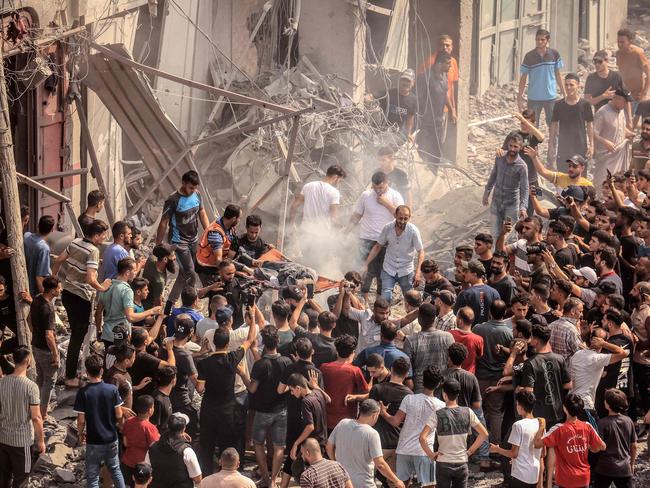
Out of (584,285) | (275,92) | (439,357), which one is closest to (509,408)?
(439,357)

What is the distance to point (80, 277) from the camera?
1267 centimetres

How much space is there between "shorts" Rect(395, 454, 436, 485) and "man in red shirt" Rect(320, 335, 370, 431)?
2.10ft

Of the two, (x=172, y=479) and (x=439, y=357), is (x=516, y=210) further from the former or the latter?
(x=172, y=479)

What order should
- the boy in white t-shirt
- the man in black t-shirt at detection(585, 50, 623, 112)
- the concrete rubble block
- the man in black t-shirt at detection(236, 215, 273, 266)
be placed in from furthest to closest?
the man in black t-shirt at detection(585, 50, 623, 112), the man in black t-shirt at detection(236, 215, 273, 266), the concrete rubble block, the boy in white t-shirt

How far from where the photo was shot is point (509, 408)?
11.7 meters

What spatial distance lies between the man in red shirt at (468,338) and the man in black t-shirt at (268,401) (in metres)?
1.50

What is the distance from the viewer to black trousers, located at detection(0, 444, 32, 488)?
35.9 ft

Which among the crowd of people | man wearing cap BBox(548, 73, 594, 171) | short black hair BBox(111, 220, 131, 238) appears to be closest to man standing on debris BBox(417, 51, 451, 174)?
man wearing cap BBox(548, 73, 594, 171)

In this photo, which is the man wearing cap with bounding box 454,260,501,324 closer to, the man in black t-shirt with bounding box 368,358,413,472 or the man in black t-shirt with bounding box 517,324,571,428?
the man in black t-shirt with bounding box 517,324,571,428

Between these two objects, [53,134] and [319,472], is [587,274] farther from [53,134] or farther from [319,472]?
[53,134]

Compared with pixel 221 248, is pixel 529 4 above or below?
above

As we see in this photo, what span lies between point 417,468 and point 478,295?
2.21 meters

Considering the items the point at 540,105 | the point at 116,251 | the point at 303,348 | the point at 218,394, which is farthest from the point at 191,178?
the point at 540,105

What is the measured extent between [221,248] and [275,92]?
583 centimetres
